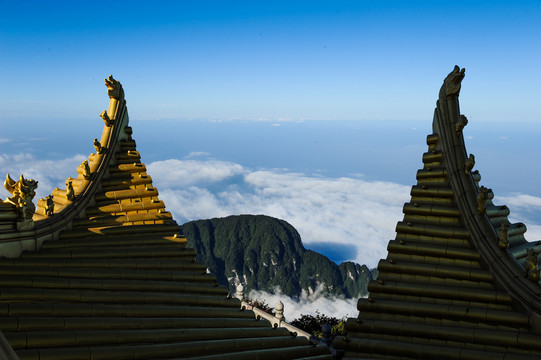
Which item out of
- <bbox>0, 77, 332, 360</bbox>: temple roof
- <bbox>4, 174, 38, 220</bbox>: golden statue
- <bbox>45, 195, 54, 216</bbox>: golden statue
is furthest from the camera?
<bbox>45, 195, 54, 216</bbox>: golden statue

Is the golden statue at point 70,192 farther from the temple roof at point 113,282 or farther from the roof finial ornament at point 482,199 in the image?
the roof finial ornament at point 482,199

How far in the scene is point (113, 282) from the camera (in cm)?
1628

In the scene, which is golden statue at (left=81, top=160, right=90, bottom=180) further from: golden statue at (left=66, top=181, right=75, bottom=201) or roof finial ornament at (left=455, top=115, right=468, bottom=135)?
roof finial ornament at (left=455, top=115, right=468, bottom=135)

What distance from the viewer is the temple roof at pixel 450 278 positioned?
1545cm

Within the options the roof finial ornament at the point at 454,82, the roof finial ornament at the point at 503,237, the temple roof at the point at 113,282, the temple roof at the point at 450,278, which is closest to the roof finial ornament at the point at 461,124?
the temple roof at the point at 450,278

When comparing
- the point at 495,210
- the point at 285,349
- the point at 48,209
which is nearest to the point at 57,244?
the point at 48,209

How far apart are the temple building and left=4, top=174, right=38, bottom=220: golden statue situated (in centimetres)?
4

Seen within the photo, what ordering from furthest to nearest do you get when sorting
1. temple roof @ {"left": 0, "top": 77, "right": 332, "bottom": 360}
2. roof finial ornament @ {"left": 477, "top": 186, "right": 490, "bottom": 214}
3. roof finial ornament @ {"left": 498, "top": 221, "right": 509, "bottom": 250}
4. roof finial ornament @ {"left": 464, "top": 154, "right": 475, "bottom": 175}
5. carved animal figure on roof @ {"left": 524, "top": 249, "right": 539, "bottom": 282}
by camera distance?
roof finial ornament @ {"left": 464, "top": 154, "right": 475, "bottom": 175} < roof finial ornament @ {"left": 477, "top": 186, "right": 490, "bottom": 214} < roof finial ornament @ {"left": 498, "top": 221, "right": 509, "bottom": 250} < carved animal figure on roof @ {"left": 524, "top": 249, "right": 539, "bottom": 282} < temple roof @ {"left": 0, "top": 77, "right": 332, "bottom": 360}

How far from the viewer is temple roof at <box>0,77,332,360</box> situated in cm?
1303

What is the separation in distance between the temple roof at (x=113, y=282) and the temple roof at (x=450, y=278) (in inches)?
92.1

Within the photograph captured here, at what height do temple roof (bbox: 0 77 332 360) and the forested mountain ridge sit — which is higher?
temple roof (bbox: 0 77 332 360)

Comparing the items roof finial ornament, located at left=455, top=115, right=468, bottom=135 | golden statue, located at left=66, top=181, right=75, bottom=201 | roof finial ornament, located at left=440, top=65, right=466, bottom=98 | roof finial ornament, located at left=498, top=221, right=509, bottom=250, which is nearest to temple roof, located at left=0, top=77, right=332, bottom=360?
golden statue, located at left=66, top=181, right=75, bottom=201

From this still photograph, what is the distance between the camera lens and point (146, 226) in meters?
21.1

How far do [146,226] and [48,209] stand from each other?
3579 millimetres
